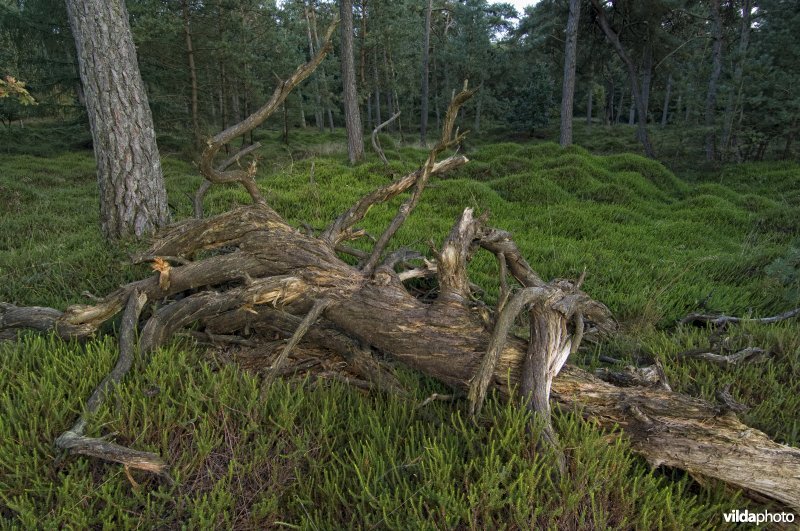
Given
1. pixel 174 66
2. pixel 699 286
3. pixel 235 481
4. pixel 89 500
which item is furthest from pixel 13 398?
pixel 174 66

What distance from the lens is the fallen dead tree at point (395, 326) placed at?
2367 millimetres

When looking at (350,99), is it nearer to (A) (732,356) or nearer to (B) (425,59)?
(B) (425,59)

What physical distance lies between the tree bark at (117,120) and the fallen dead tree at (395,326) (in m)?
2.70

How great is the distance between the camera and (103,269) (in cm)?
510

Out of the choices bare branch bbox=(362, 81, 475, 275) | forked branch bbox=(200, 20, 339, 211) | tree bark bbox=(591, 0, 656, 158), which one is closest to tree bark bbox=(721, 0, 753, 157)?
tree bark bbox=(591, 0, 656, 158)

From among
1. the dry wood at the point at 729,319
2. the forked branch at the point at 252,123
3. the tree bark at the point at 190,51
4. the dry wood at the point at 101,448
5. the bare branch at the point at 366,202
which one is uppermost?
the tree bark at the point at 190,51

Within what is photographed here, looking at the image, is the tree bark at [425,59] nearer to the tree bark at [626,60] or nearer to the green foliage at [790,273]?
the tree bark at [626,60]

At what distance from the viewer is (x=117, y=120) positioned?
584 centimetres

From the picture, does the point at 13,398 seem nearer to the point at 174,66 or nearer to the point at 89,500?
the point at 89,500

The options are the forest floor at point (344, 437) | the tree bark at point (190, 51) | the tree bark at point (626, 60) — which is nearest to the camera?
the forest floor at point (344, 437)

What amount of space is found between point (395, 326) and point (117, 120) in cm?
→ 524

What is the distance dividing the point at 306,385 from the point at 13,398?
1.80 meters

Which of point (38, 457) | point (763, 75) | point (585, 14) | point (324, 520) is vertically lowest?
point (324, 520)

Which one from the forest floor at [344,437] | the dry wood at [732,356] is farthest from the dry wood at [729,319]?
the dry wood at [732,356]
